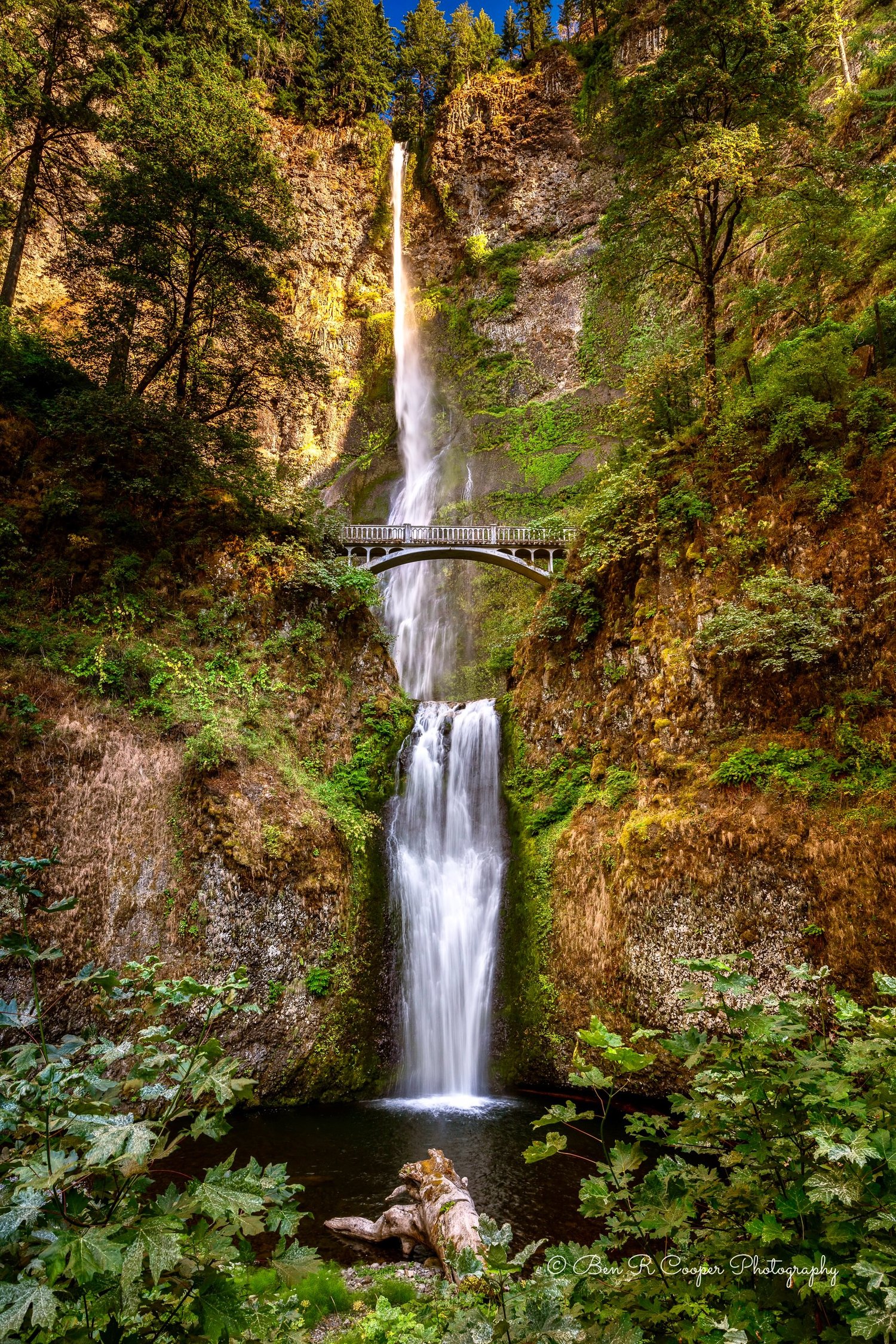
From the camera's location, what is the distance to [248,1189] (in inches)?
55.9

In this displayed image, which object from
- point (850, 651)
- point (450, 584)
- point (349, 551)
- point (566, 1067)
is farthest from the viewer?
point (450, 584)

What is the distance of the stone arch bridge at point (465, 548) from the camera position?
2044 centimetres

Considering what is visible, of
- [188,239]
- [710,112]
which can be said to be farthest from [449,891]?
[710,112]

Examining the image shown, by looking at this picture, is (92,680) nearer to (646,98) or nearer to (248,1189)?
(248,1189)

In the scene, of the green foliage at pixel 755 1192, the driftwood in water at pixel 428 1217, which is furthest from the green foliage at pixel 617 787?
the green foliage at pixel 755 1192

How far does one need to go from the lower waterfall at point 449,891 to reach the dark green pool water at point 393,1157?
105cm

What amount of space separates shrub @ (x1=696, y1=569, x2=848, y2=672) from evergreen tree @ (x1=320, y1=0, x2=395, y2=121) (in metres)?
39.5

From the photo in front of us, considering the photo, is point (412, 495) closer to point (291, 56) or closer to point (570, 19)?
point (291, 56)

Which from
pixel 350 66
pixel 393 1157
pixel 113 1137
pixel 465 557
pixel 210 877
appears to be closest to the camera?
pixel 113 1137

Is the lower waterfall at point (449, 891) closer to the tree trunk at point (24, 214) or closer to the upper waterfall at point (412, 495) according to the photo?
the upper waterfall at point (412, 495)

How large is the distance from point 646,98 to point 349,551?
12.5 metres

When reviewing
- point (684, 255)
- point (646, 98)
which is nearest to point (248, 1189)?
point (646, 98)

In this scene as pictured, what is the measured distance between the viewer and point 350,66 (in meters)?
34.0

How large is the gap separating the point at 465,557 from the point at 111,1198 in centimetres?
2086
